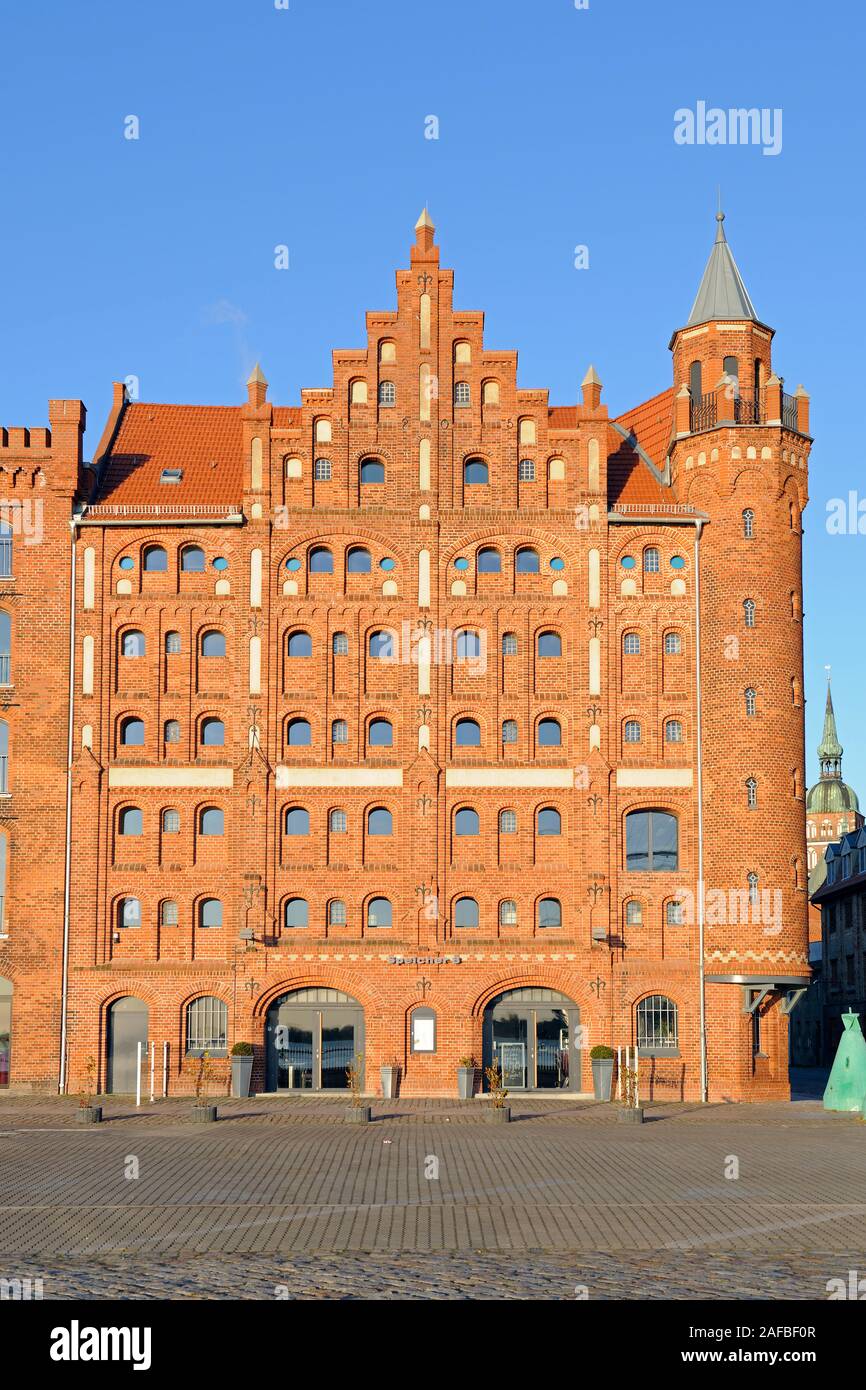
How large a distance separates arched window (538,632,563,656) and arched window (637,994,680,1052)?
11.2m

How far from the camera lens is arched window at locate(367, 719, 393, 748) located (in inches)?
2143

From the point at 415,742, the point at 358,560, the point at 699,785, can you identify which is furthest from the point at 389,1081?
the point at 358,560

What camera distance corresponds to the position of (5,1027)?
2071 inches

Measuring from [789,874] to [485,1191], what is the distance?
26.3 m

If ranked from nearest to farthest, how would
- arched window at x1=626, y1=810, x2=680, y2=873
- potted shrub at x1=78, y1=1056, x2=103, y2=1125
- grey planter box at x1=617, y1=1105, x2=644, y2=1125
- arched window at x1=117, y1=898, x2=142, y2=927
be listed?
1. potted shrub at x1=78, y1=1056, x2=103, y2=1125
2. grey planter box at x1=617, y1=1105, x2=644, y2=1125
3. arched window at x1=117, y1=898, x2=142, y2=927
4. arched window at x1=626, y1=810, x2=680, y2=873

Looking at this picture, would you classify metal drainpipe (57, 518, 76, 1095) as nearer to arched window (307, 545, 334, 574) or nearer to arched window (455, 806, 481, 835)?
arched window (307, 545, 334, 574)

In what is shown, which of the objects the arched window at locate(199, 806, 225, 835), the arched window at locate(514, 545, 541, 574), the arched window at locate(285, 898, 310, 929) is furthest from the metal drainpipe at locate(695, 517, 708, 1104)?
the arched window at locate(199, 806, 225, 835)

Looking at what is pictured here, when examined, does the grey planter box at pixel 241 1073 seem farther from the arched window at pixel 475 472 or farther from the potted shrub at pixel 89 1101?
the arched window at pixel 475 472

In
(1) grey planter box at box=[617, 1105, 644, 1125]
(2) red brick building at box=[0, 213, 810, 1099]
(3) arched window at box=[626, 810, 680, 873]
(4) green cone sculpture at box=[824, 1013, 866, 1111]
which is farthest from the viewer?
(3) arched window at box=[626, 810, 680, 873]

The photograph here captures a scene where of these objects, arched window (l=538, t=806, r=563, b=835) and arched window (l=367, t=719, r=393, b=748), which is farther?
arched window (l=367, t=719, r=393, b=748)

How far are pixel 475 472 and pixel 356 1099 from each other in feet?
69.3

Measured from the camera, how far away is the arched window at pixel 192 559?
5497 centimetres
